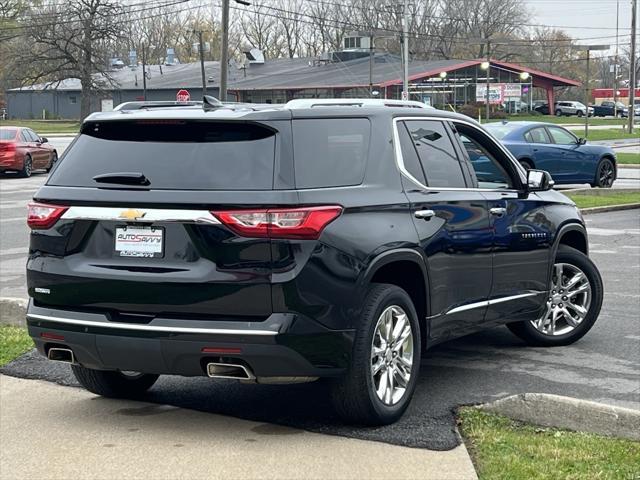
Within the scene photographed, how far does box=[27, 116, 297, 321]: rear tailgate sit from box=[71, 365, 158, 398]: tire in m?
0.82

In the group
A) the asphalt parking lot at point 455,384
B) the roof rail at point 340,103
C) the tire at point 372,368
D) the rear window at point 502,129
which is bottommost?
the asphalt parking lot at point 455,384

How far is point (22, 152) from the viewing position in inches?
1264

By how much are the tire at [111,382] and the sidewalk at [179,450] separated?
187 mm

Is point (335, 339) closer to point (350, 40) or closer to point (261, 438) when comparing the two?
point (261, 438)

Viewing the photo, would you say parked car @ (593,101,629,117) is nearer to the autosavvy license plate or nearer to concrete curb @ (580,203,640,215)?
concrete curb @ (580,203,640,215)

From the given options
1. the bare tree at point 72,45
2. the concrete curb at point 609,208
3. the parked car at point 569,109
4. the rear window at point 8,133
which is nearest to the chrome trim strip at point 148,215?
the concrete curb at point 609,208

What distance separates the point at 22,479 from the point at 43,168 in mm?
30453

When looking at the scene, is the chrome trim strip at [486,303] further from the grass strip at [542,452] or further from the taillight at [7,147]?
the taillight at [7,147]

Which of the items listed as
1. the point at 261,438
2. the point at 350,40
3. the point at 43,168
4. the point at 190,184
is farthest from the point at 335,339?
the point at 350,40

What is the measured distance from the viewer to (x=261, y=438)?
561 centimetres

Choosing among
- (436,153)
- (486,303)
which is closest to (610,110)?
(486,303)

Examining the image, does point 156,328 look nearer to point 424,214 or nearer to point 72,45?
point 424,214

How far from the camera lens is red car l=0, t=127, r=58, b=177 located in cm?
3172

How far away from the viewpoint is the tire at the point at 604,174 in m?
24.6
